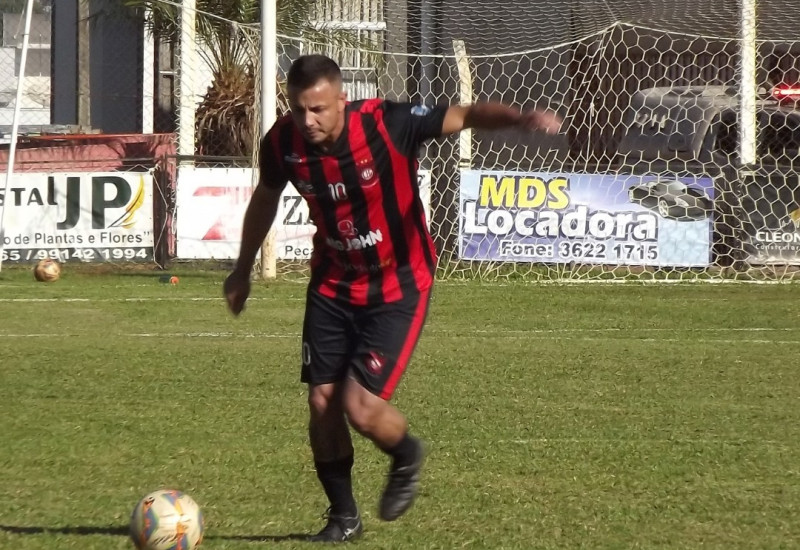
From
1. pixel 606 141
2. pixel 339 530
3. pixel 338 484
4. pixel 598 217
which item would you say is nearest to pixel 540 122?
pixel 338 484

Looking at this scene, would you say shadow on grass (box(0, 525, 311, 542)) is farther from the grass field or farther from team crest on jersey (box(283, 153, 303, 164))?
team crest on jersey (box(283, 153, 303, 164))

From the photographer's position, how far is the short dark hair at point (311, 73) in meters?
4.67

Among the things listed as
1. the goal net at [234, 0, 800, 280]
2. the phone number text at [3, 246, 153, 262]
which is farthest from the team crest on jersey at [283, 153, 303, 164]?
the phone number text at [3, 246, 153, 262]

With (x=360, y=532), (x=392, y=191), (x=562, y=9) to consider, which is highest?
(x=562, y=9)

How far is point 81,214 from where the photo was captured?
1587 cm

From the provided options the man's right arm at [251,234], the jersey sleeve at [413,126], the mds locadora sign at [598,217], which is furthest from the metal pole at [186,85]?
the jersey sleeve at [413,126]

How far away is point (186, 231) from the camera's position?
15.7 m

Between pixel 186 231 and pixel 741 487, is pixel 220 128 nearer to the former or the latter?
pixel 186 231

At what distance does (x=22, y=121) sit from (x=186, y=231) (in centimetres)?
1030

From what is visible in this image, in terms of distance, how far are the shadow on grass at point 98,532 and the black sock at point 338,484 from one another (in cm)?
16

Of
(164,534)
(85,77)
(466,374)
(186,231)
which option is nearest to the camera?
(164,534)

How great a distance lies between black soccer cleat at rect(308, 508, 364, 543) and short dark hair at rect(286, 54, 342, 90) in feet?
5.16

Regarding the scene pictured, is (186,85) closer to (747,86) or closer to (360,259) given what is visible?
(747,86)

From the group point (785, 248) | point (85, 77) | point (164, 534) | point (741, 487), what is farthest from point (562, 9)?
point (164, 534)
